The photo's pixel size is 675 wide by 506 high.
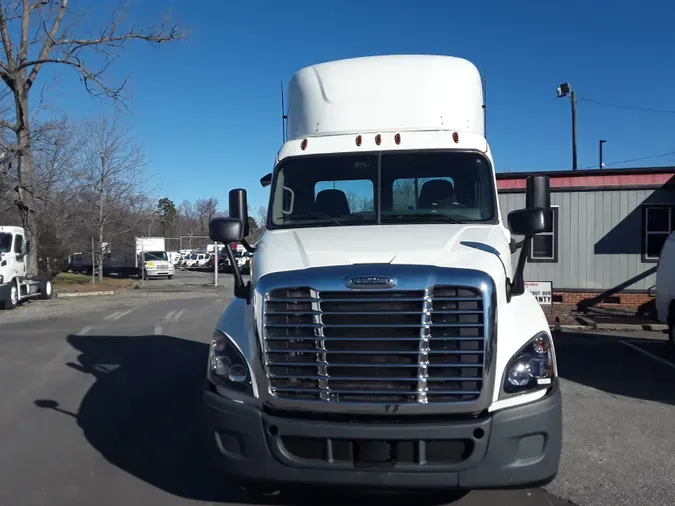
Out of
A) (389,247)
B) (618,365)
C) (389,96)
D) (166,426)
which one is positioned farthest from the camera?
(618,365)

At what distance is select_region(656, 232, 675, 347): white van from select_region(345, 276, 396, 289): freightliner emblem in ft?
26.5

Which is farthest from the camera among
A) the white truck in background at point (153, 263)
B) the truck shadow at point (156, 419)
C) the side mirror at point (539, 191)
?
the white truck in background at point (153, 263)

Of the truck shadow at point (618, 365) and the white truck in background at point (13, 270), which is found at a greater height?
the white truck in background at point (13, 270)

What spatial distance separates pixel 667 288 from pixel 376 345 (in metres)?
8.32

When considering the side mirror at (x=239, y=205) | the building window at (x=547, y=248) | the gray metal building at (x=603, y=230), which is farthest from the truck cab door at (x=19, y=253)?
the side mirror at (x=239, y=205)

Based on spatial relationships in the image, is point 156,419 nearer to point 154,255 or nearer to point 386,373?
point 386,373

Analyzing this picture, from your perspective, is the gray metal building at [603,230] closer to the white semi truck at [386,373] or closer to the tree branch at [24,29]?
the white semi truck at [386,373]

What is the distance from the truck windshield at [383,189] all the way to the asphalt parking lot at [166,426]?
2.18m

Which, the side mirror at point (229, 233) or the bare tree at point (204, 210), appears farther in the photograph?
the bare tree at point (204, 210)

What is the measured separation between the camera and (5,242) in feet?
61.0

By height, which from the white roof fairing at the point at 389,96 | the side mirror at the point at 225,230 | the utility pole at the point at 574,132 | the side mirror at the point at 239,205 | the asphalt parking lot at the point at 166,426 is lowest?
the asphalt parking lot at the point at 166,426

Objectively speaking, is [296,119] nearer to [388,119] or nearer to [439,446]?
[388,119]

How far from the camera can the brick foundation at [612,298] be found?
54.6ft

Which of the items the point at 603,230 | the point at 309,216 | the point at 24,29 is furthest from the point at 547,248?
the point at 24,29
